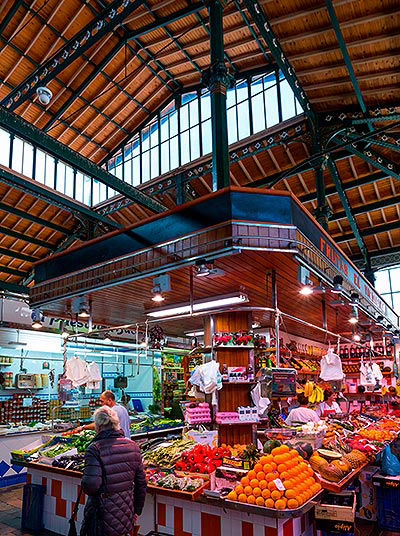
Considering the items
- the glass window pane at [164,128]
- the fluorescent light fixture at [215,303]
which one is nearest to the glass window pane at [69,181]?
the glass window pane at [164,128]

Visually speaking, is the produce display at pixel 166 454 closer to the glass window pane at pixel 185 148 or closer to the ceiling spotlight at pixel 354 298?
the ceiling spotlight at pixel 354 298

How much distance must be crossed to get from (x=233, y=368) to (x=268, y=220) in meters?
3.72

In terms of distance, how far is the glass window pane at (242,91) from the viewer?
48.6ft

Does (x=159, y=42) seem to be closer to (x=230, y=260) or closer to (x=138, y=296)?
(x=138, y=296)

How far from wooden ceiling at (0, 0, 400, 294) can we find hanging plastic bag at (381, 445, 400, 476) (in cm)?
743

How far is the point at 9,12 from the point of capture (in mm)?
10508

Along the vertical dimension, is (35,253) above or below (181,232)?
above

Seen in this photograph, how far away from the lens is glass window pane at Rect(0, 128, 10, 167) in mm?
14207

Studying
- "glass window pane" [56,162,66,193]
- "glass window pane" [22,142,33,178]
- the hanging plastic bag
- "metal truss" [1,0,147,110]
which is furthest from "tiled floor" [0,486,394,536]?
"glass window pane" [56,162,66,193]

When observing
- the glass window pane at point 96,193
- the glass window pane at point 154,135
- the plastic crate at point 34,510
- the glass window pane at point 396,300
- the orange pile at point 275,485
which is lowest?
the plastic crate at point 34,510

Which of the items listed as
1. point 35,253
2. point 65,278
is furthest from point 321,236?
point 35,253

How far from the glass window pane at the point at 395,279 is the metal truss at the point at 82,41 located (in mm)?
15114

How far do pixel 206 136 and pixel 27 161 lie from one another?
231 inches

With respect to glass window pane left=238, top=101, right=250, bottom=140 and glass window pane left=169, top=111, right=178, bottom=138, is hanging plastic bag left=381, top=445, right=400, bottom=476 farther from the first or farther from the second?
glass window pane left=169, top=111, right=178, bottom=138
